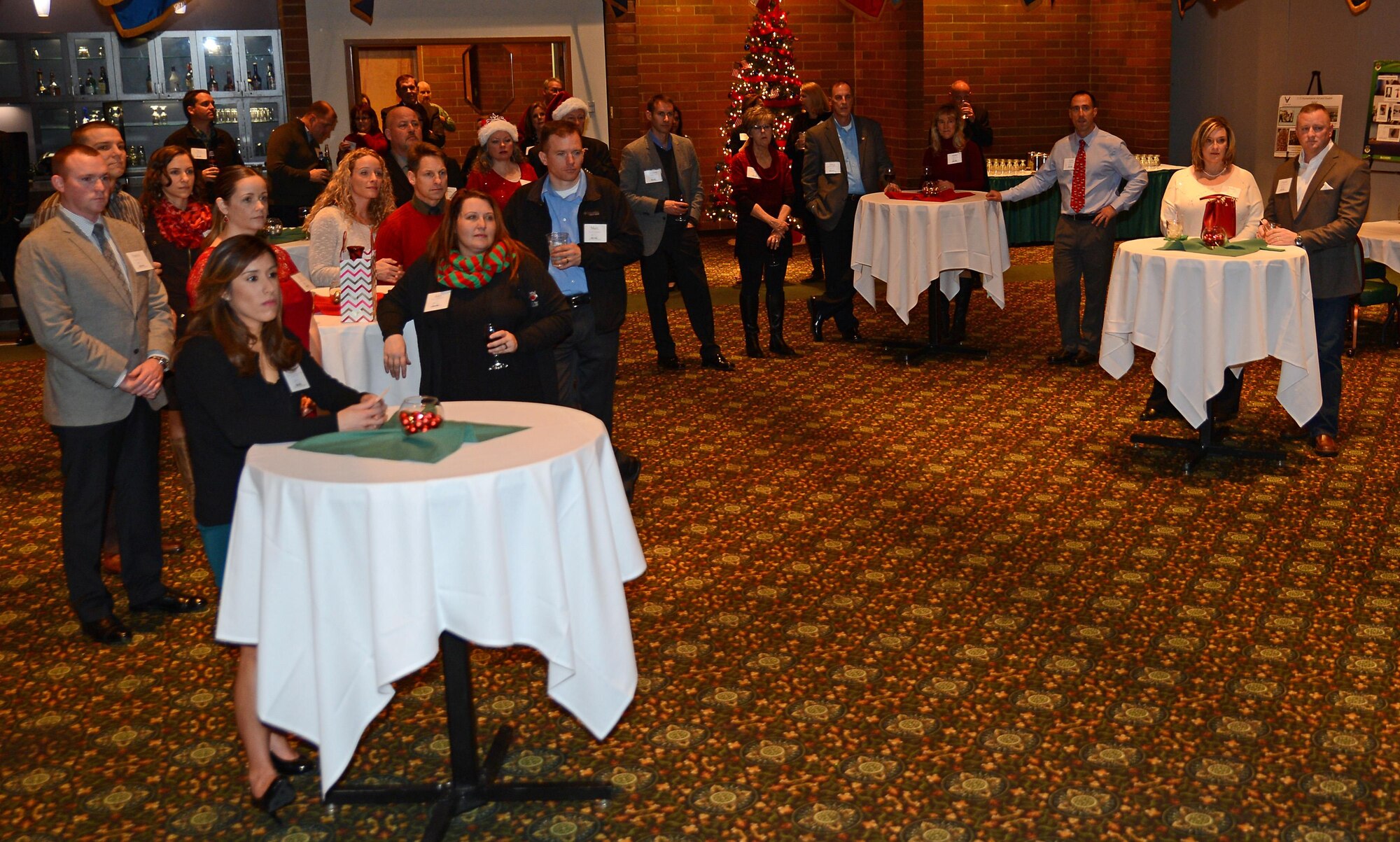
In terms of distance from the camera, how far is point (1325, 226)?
18.9 ft

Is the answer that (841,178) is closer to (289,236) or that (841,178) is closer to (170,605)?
(289,236)

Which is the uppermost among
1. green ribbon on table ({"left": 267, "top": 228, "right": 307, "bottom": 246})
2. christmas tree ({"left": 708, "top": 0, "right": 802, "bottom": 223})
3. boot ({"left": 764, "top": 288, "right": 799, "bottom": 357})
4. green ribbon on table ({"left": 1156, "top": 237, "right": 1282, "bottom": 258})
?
christmas tree ({"left": 708, "top": 0, "right": 802, "bottom": 223})

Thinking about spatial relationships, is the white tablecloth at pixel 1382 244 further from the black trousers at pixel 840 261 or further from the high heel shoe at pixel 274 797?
the high heel shoe at pixel 274 797

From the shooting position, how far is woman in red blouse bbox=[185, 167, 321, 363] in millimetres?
4316

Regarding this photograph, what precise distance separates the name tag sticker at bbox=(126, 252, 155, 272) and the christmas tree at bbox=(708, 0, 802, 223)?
27.5 feet

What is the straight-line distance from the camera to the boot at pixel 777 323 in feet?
26.9

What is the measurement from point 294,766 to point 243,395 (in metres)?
0.98

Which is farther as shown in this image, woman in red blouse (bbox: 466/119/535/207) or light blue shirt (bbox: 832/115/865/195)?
light blue shirt (bbox: 832/115/865/195)

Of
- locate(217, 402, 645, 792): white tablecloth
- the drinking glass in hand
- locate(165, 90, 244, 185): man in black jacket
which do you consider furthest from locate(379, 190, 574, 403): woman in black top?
locate(165, 90, 244, 185): man in black jacket

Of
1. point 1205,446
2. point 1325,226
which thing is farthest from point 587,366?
point 1325,226

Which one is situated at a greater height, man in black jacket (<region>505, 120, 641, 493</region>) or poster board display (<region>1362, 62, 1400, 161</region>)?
poster board display (<region>1362, 62, 1400, 161</region>)

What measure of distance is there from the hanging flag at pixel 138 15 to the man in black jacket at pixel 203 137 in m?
2.39

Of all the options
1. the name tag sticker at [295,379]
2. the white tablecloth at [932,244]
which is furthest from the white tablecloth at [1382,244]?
the name tag sticker at [295,379]

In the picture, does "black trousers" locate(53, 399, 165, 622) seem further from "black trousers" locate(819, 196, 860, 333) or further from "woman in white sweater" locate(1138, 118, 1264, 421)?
"black trousers" locate(819, 196, 860, 333)
